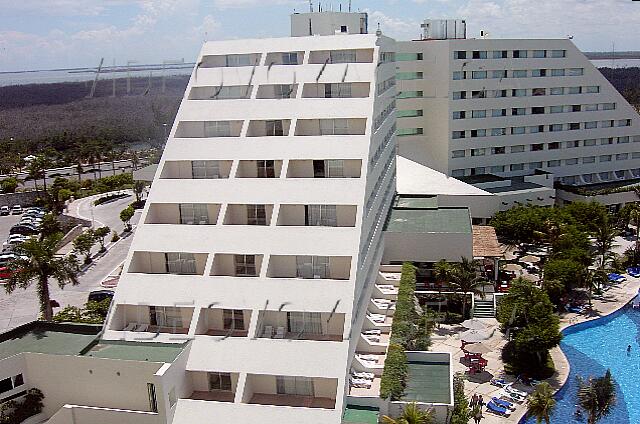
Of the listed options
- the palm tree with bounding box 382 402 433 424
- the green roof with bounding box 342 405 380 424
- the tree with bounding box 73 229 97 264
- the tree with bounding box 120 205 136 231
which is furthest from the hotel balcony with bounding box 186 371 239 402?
the tree with bounding box 120 205 136 231

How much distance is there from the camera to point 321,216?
3184cm

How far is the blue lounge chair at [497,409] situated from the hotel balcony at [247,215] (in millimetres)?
15618

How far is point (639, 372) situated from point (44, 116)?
12193 centimetres

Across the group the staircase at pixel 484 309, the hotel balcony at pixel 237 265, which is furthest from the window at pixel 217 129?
the staircase at pixel 484 309

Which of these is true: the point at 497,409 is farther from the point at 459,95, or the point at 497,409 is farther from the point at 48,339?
the point at 459,95

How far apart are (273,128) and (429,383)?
58.5ft

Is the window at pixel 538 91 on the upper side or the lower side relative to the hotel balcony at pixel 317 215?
upper

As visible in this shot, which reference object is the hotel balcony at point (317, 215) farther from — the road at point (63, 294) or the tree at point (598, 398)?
the road at point (63, 294)

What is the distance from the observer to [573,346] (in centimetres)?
3919

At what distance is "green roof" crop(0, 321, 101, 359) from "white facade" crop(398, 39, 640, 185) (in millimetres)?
44973

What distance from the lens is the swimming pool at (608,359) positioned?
31.7 m

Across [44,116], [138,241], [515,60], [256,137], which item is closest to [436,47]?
[515,60]

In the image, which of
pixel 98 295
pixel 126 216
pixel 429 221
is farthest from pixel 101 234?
pixel 429 221

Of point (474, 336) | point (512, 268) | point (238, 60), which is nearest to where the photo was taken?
point (474, 336)
